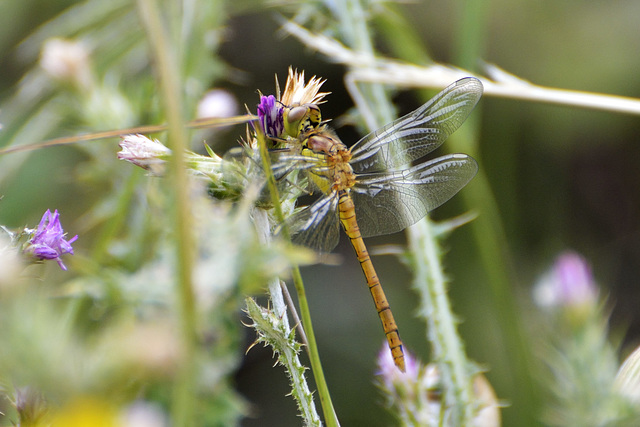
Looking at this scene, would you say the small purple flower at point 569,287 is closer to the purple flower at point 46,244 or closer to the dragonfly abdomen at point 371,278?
the dragonfly abdomen at point 371,278

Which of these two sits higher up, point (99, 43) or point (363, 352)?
point (99, 43)

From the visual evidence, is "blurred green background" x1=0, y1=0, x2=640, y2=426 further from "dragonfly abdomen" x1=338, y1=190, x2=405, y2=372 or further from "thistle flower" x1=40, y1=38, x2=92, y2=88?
"dragonfly abdomen" x1=338, y1=190, x2=405, y2=372

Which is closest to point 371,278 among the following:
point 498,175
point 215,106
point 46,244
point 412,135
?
point 412,135

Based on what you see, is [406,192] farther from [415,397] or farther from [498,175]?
[498,175]

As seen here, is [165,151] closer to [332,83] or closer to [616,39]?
[332,83]

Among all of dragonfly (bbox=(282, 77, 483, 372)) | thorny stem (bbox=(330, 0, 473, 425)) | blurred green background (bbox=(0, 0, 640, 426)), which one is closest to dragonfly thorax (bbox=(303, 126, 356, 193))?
dragonfly (bbox=(282, 77, 483, 372))

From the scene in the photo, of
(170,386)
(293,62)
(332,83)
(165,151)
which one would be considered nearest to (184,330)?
(170,386)
